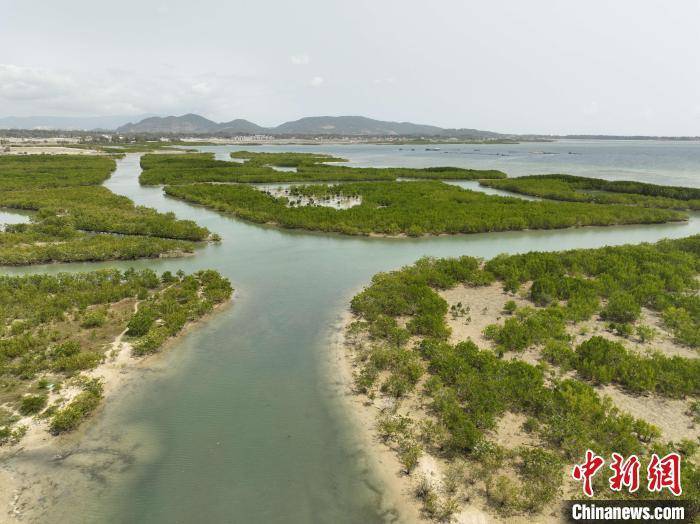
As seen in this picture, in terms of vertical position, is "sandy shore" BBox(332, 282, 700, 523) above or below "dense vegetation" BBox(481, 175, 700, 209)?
below

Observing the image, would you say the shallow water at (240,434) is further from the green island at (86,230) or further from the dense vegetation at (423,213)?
the dense vegetation at (423,213)

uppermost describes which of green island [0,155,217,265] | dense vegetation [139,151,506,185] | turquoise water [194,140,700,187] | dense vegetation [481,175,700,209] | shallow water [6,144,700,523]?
turquoise water [194,140,700,187]

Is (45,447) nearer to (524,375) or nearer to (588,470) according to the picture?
(588,470)

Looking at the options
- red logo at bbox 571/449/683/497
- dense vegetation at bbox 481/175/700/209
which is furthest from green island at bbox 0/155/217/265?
dense vegetation at bbox 481/175/700/209

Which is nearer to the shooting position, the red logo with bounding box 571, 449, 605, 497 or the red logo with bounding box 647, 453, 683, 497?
the red logo with bounding box 647, 453, 683, 497

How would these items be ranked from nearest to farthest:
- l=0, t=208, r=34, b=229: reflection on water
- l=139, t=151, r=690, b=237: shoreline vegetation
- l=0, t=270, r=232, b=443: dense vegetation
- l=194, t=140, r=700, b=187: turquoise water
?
1. l=0, t=270, r=232, b=443: dense vegetation
2. l=139, t=151, r=690, b=237: shoreline vegetation
3. l=0, t=208, r=34, b=229: reflection on water
4. l=194, t=140, r=700, b=187: turquoise water

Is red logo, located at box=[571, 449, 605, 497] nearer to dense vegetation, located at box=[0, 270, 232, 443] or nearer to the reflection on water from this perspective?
dense vegetation, located at box=[0, 270, 232, 443]
